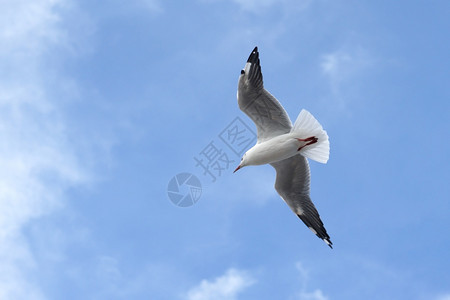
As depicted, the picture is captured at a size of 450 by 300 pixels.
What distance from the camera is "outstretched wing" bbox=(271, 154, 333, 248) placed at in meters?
8.33

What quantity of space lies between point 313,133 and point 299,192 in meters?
1.17

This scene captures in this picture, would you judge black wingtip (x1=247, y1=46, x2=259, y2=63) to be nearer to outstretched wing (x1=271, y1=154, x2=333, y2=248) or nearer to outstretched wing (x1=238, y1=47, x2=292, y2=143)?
outstretched wing (x1=238, y1=47, x2=292, y2=143)

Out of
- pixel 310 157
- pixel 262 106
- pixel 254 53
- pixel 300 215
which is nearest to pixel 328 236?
pixel 300 215

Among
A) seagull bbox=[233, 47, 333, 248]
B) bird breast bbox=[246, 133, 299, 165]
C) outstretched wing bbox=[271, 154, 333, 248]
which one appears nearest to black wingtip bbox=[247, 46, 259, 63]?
seagull bbox=[233, 47, 333, 248]

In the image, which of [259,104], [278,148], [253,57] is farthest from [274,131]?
[253,57]

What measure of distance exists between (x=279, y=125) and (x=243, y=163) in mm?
739

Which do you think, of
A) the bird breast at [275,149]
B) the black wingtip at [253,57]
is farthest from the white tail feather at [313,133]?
the black wingtip at [253,57]

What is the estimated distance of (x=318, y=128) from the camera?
760 cm

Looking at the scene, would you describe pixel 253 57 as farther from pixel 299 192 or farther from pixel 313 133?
pixel 299 192

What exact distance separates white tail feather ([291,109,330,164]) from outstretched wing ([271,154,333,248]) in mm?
517

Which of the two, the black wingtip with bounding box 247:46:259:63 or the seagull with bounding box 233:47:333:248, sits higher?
the black wingtip with bounding box 247:46:259:63

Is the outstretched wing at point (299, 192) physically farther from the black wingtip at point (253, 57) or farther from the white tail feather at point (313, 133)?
the black wingtip at point (253, 57)

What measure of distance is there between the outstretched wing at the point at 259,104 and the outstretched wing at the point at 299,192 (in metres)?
0.65

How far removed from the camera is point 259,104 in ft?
25.2
